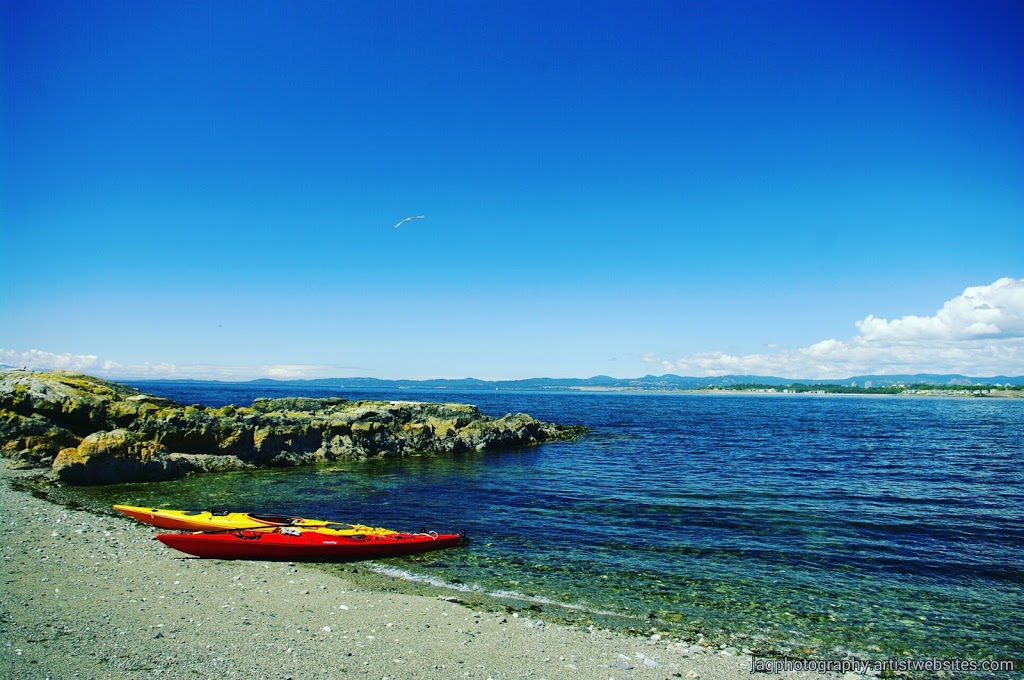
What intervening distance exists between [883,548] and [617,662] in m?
12.6

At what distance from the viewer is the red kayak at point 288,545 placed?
14.9 meters

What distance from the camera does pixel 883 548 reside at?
55.8 ft

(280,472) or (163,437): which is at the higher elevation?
(163,437)

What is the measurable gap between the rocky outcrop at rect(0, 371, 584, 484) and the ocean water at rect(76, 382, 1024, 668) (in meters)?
2.01

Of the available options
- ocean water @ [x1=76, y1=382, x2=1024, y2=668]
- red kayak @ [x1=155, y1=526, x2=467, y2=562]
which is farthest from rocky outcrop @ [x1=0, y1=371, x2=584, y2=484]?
red kayak @ [x1=155, y1=526, x2=467, y2=562]

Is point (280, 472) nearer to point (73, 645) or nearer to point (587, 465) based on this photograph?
point (587, 465)

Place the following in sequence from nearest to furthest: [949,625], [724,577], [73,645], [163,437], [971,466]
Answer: [73,645] < [949,625] < [724,577] < [163,437] < [971,466]

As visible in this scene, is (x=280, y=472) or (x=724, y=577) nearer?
(x=724, y=577)

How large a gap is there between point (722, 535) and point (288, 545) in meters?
14.0

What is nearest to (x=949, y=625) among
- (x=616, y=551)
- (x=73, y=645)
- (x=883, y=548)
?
(x=883, y=548)

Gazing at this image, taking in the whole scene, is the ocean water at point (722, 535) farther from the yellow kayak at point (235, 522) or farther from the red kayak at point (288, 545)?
the yellow kayak at point (235, 522)

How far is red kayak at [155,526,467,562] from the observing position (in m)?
14.9

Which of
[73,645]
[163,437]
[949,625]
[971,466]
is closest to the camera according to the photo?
[73,645]

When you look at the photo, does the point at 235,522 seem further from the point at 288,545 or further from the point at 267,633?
the point at 267,633
